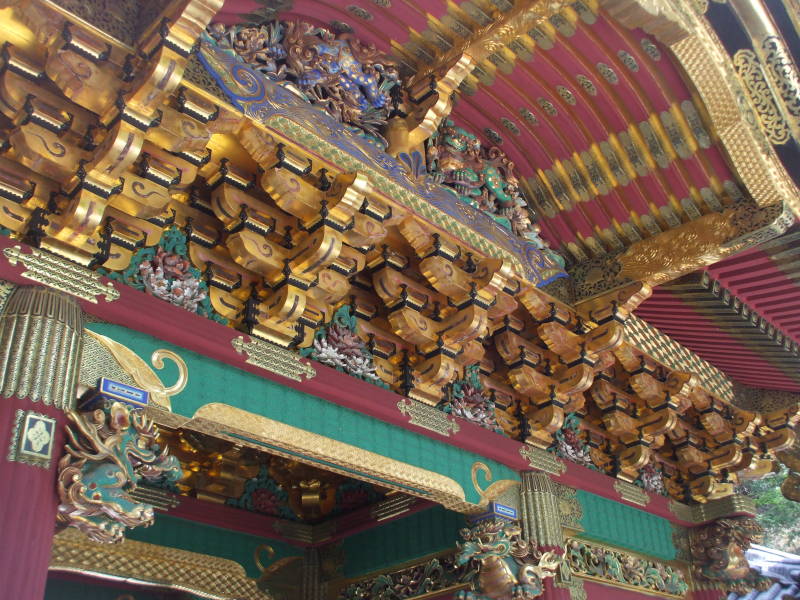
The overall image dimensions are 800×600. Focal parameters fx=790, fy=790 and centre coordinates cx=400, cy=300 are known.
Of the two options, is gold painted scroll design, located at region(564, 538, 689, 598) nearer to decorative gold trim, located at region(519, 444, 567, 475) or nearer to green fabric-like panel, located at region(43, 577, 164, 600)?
decorative gold trim, located at region(519, 444, 567, 475)

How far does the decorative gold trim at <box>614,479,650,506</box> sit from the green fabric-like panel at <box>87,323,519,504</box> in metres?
1.35

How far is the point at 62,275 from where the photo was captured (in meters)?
2.87

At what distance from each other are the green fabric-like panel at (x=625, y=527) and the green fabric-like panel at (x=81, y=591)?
9.29 feet

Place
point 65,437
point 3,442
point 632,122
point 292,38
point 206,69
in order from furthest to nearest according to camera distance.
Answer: point 632,122, point 292,38, point 206,69, point 65,437, point 3,442

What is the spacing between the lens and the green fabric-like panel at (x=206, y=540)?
477cm

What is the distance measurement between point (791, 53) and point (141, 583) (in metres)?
4.76

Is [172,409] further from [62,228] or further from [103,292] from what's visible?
[62,228]

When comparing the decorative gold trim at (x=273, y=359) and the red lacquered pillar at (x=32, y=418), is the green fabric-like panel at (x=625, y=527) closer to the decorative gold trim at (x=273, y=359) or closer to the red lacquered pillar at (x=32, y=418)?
the decorative gold trim at (x=273, y=359)

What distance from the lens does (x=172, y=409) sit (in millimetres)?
3043

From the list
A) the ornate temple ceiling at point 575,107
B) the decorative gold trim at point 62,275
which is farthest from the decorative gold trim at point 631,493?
the decorative gold trim at point 62,275

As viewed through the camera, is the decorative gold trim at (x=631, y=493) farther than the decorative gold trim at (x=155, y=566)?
Yes

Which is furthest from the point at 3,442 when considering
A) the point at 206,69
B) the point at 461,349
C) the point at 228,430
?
the point at 461,349

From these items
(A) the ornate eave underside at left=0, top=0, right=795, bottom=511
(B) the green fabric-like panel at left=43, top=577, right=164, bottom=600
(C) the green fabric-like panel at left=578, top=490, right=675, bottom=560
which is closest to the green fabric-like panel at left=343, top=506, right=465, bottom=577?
(A) the ornate eave underside at left=0, top=0, right=795, bottom=511

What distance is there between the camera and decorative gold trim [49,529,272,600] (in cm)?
436
